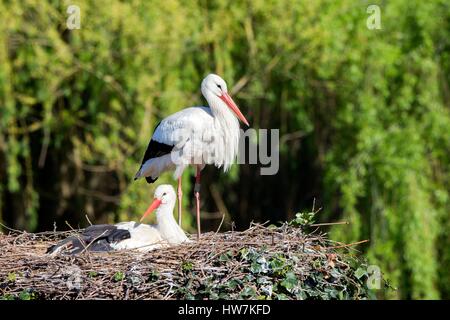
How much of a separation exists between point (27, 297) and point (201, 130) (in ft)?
8.00

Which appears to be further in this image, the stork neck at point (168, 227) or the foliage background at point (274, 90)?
the foliage background at point (274, 90)

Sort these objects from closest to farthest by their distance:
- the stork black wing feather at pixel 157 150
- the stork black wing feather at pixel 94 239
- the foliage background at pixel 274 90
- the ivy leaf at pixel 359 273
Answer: the ivy leaf at pixel 359 273 < the stork black wing feather at pixel 94 239 < the stork black wing feather at pixel 157 150 < the foliage background at pixel 274 90

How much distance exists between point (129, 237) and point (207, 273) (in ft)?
3.46

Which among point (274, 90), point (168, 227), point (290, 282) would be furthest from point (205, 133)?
point (274, 90)

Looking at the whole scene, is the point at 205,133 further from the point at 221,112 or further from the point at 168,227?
the point at 168,227

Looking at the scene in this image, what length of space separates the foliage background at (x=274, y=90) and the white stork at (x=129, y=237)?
3185 mm

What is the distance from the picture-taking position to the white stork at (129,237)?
18.7ft

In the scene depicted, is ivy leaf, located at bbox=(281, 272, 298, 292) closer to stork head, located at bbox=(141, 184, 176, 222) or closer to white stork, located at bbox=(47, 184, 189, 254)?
white stork, located at bbox=(47, 184, 189, 254)

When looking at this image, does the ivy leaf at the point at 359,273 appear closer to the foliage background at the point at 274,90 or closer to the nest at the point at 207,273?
the nest at the point at 207,273

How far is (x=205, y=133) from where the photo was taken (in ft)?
23.0

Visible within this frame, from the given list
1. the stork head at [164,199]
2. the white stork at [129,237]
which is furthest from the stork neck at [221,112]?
the white stork at [129,237]

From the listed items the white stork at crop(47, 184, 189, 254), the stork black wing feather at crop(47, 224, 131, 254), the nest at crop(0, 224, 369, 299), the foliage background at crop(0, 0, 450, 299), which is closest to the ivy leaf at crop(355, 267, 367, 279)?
the nest at crop(0, 224, 369, 299)

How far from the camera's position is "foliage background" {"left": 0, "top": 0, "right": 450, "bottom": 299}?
375 inches
